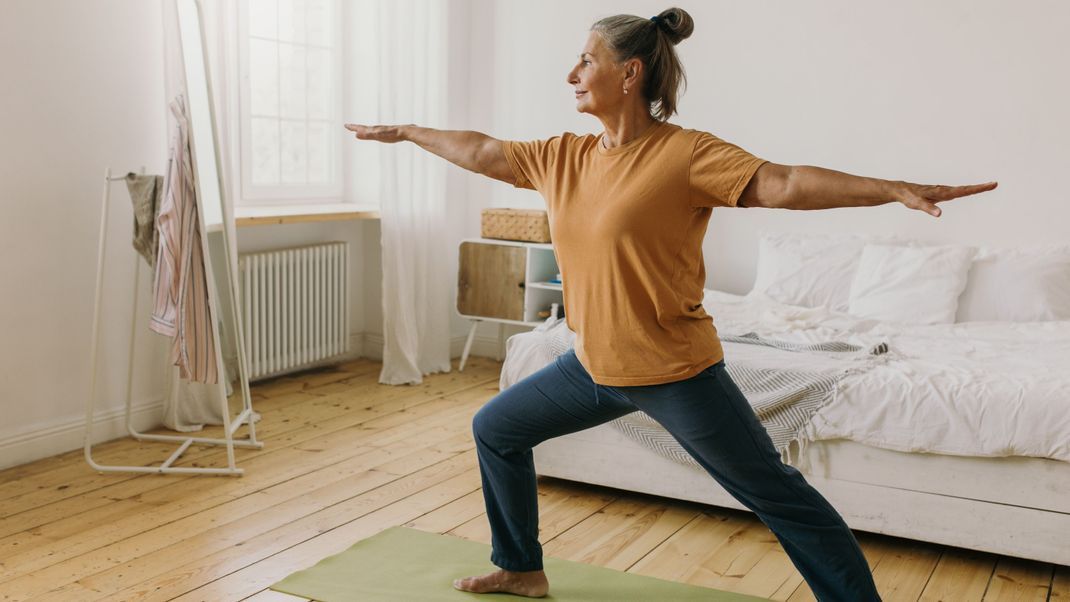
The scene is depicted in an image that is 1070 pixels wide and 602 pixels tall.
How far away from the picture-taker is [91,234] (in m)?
3.64

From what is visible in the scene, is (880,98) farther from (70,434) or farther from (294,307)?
(70,434)

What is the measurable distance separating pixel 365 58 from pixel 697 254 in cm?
328

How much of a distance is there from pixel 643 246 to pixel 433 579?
1.12 metres

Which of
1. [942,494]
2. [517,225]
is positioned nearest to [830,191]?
[942,494]

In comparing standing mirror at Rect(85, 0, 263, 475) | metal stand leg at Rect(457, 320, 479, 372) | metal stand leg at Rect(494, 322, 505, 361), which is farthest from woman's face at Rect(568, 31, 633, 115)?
metal stand leg at Rect(494, 322, 505, 361)

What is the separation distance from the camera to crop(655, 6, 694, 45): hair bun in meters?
2.01

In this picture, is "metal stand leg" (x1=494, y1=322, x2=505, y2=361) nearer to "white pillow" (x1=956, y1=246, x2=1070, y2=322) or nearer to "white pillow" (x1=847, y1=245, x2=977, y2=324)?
"white pillow" (x1=847, y1=245, x2=977, y2=324)

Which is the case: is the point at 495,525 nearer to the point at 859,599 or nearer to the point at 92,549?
the point at 859,599

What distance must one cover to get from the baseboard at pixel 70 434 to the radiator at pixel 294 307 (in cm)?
64

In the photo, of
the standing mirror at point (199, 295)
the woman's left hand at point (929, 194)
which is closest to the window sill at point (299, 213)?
the standing mirror at point (199, 295)

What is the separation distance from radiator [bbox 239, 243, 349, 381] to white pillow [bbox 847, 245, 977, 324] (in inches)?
94.7

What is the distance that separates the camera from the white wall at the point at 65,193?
3.37 meters

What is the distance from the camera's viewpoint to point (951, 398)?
8.99ft

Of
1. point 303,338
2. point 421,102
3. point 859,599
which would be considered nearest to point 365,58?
point 421,102
